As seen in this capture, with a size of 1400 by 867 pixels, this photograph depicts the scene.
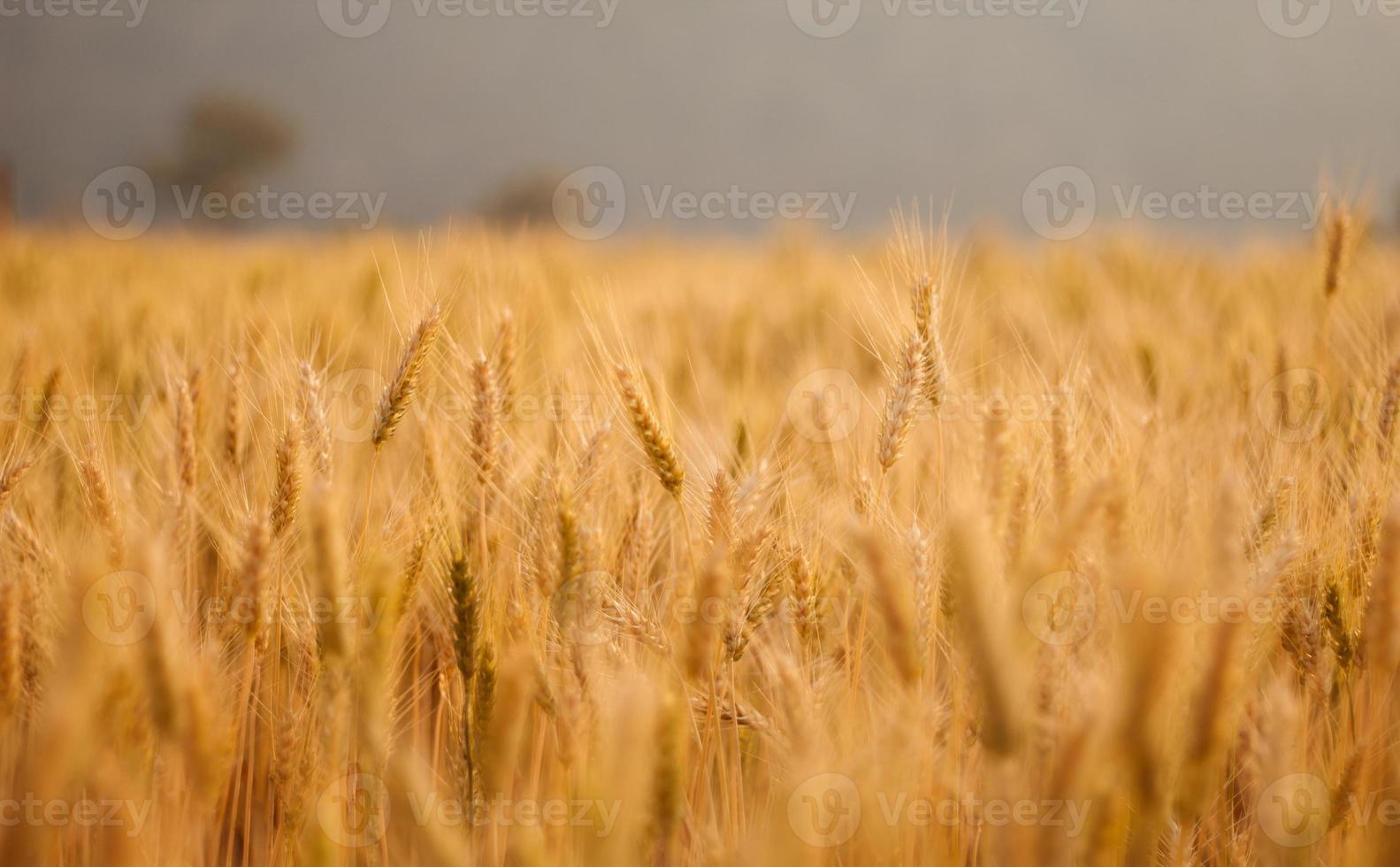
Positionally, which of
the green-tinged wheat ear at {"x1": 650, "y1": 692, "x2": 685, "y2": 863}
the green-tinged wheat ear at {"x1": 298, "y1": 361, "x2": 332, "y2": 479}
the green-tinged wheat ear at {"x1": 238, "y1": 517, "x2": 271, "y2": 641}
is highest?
the green-tinged wheat ear at {"x1": 298, "y1": 361, "x2": 332, "y2": 479}

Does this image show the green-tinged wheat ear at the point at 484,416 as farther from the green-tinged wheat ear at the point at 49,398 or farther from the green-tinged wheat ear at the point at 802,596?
the green-tinged wheat ear at the point at 49,398

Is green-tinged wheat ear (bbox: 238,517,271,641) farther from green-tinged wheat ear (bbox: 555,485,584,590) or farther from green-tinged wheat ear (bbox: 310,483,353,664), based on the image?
green-tinged wheat ear (bbox: 555,485,584,590)

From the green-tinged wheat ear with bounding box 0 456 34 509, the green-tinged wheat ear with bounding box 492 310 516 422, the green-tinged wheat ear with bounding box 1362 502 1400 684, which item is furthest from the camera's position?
the green-tinged wheat ear with bounding box 492 310 516 422

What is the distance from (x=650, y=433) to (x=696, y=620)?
0.29 metres

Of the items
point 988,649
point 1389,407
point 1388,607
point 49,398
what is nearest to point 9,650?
point 49,398

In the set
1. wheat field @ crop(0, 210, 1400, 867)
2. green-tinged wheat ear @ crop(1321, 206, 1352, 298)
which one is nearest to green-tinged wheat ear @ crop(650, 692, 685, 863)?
wheat field @ crop(0, 210, 1400, 867)

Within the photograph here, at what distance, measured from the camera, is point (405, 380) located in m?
0.98

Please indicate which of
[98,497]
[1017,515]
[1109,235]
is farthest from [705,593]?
[1109,235]

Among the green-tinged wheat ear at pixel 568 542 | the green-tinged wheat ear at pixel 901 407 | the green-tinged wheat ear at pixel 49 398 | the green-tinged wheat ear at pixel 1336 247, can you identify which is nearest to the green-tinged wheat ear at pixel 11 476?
the green-tinged wheat ear at pixel 49 398

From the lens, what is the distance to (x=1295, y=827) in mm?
663

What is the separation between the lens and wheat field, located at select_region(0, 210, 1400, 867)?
604 mm

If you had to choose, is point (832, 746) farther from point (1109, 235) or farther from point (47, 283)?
point (1109, 235)

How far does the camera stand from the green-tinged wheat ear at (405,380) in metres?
0.98

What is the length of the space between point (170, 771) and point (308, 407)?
0.46m
